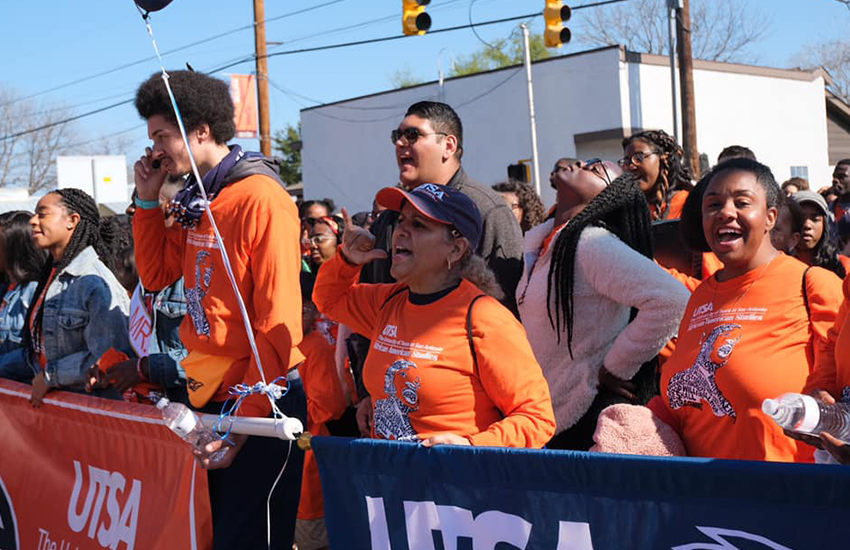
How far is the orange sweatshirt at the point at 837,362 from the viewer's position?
263cm

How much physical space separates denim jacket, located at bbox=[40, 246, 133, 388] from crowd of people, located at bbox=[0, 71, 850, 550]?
331mm

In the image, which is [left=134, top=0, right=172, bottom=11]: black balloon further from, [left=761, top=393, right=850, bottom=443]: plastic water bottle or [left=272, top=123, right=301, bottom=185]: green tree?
[left=272, top=123, right=301, bottom=185]: green tree

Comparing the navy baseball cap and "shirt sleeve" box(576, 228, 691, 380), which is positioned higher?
the navy baseball cap

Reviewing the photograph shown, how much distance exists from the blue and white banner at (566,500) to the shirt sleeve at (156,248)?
4.54ft

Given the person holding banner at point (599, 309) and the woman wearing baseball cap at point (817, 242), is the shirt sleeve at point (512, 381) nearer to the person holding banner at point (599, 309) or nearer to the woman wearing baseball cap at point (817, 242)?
the person holding banner at point (599, 309)

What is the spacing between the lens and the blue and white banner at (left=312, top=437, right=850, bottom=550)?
2.06 meters

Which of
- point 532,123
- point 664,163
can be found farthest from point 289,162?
point 664,163

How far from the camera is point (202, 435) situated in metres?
3.22

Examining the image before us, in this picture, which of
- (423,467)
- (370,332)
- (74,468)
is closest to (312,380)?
(74,468)

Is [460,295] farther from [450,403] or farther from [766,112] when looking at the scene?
[766,112]

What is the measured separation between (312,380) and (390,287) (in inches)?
75.9

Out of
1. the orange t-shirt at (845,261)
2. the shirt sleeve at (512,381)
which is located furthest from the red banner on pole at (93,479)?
the orange t-shirt at (845,261)

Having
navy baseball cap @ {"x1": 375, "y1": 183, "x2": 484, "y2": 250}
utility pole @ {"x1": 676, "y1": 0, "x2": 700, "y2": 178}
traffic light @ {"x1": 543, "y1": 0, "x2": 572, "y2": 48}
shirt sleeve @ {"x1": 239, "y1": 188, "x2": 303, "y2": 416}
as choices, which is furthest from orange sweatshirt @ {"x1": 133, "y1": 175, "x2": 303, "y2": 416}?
utility pole @ {"x1": 676, "y1": 0, "x2": 700, "y2": 178}

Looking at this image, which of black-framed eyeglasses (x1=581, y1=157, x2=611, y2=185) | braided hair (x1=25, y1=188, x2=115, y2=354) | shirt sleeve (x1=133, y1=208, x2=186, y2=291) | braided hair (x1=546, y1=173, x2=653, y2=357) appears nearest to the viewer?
shirt sleeve (x1=133, y1=208, x2=186, y2=291)
